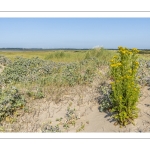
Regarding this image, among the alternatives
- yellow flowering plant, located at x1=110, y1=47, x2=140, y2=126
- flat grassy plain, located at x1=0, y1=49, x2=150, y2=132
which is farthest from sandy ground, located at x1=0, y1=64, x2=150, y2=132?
yellow flowering plant, located at x1=110, y1=47, x2=140, y2=126

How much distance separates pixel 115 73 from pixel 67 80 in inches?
106

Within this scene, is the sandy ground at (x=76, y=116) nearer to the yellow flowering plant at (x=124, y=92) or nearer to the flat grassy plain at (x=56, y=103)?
the flat grassy plain at (x=56, y=103)

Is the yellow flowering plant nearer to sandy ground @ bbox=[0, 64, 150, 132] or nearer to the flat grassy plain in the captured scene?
sandy ground @ bbox=[0, 64, 150, 132]

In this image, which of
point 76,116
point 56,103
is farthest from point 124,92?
point 56,103

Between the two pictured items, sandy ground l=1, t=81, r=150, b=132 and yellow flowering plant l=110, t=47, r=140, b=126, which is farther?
sandy ground l=1, t=81, r=150, b=132

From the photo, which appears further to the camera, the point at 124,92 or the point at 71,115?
the point at 71,115

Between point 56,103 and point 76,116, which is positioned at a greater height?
point 56,103

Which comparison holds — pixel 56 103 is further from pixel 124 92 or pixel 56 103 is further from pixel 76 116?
pixel 124 92

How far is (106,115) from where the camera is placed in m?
4.27

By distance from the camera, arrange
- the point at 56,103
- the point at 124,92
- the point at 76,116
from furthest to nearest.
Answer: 1. the point at 56,103
2. the point at 76,116
3. the point at 124,92

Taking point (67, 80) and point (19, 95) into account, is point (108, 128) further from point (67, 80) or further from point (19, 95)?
point (67, 80)

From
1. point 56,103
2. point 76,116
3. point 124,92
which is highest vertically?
point 124,92

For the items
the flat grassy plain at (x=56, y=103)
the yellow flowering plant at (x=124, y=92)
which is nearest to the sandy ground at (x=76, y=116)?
the flat grassy plain at (x=56, y=103)
